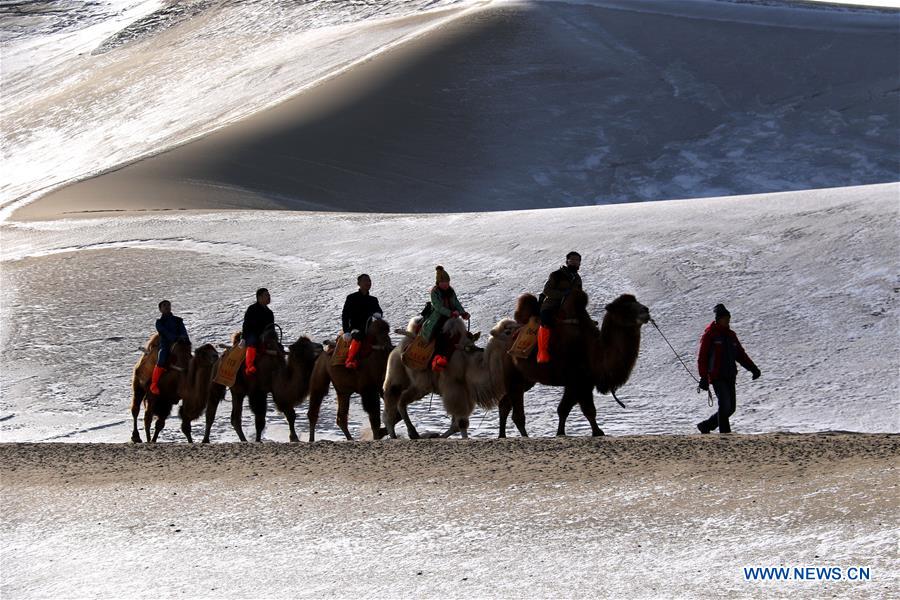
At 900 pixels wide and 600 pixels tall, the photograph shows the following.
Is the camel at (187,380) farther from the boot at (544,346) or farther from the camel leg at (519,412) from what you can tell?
the boot at (544,346)

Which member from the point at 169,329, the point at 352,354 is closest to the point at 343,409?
the point at 352,354

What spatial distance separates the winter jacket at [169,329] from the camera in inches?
715

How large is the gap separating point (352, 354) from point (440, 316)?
1437 millimetres

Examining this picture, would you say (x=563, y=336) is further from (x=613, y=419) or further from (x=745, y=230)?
(x=745, y=230)

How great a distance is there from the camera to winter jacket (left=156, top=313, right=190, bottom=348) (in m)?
18.2

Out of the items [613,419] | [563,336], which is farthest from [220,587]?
[613,419]

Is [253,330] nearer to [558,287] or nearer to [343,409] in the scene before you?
[343,409]

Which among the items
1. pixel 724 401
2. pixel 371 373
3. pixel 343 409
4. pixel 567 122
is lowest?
Answer: pixel 567 122

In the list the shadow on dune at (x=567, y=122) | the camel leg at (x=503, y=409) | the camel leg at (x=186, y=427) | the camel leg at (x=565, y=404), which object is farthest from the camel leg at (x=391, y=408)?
the shadow on dune at (x=567, y=122)

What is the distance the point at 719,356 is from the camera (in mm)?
15406

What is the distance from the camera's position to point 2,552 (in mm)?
11133

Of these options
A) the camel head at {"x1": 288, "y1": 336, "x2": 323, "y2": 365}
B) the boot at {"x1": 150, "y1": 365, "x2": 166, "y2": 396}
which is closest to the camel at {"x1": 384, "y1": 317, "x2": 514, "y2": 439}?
the camel head at {"x1": 288, "y1": 336, "x2": 323, "y2": 365}

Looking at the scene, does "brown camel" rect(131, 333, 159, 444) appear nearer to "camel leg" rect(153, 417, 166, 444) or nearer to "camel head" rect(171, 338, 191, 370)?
"camel leg" rect(153, 417, 166, 444)

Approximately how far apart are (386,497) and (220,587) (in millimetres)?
2406
